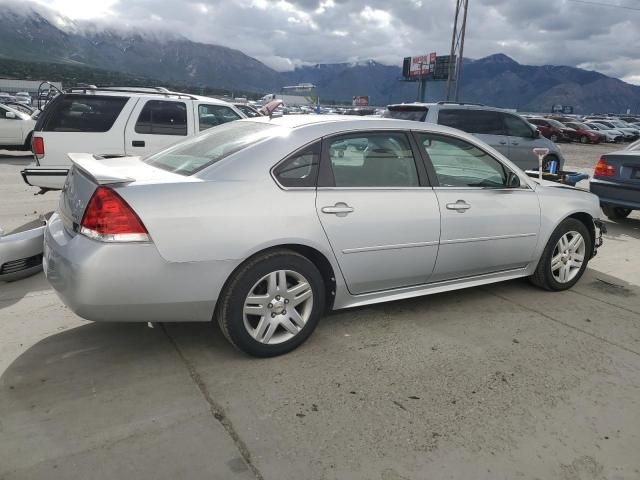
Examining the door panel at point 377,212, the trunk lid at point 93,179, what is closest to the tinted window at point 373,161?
the door panel at point 377,212

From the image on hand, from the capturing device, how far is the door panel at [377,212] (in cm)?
329

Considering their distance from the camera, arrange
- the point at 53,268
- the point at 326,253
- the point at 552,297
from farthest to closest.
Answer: the point at 552,297, the point at 326,253, the point at 53,268

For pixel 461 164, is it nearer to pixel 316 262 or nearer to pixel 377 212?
pixel 377 212

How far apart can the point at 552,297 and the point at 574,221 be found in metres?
0.71

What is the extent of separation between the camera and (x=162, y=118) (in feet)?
25.0

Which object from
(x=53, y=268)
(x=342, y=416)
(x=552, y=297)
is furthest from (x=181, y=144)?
(x=552, y=297)

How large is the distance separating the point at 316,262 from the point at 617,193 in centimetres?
593

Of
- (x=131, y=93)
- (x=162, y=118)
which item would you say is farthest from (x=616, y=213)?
(x=131, y=93)

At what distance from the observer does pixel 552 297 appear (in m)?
4.54

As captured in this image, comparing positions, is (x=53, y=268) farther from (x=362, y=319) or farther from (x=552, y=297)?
(x=552, y=297)

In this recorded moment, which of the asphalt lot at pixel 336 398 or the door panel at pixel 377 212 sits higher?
the door panel at pixel 377 212

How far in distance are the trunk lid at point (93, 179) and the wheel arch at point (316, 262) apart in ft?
1.81

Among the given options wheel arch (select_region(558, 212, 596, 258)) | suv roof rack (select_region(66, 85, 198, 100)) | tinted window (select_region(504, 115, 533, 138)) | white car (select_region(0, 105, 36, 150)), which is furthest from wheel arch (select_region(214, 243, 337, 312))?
white car (select_region(0, 105, 36, 150))

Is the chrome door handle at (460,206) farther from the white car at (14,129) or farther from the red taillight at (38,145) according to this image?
the white car at (14,129)
